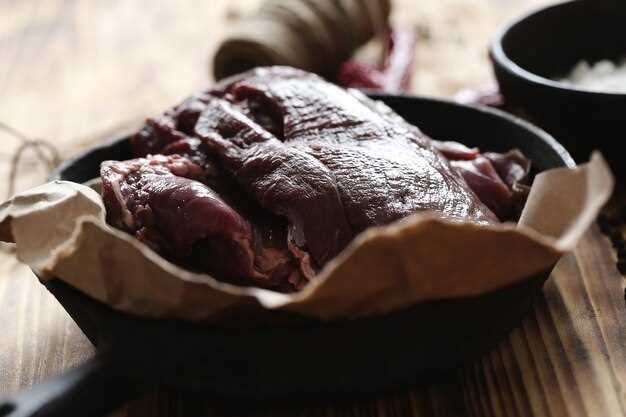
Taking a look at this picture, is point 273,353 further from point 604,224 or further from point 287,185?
point 604,224

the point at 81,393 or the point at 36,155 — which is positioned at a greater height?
the point at 81,393

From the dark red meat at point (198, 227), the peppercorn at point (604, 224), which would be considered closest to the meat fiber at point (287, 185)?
the dark red meat at point (198, 227)

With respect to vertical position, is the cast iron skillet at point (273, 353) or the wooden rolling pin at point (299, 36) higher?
the cast iron skillet at point (273, 353)

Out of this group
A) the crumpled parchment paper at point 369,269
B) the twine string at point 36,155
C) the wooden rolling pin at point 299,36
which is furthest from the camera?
the wooden rolling pin at point 299,36

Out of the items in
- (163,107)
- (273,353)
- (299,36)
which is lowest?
(163,107)

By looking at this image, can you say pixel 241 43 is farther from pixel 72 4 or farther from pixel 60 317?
pixel 72 4

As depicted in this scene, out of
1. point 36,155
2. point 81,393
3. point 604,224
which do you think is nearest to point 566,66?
point 604,224

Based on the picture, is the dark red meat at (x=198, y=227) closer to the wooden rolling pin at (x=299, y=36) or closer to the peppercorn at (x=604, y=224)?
the peppercorn at (x=604, y=224)
